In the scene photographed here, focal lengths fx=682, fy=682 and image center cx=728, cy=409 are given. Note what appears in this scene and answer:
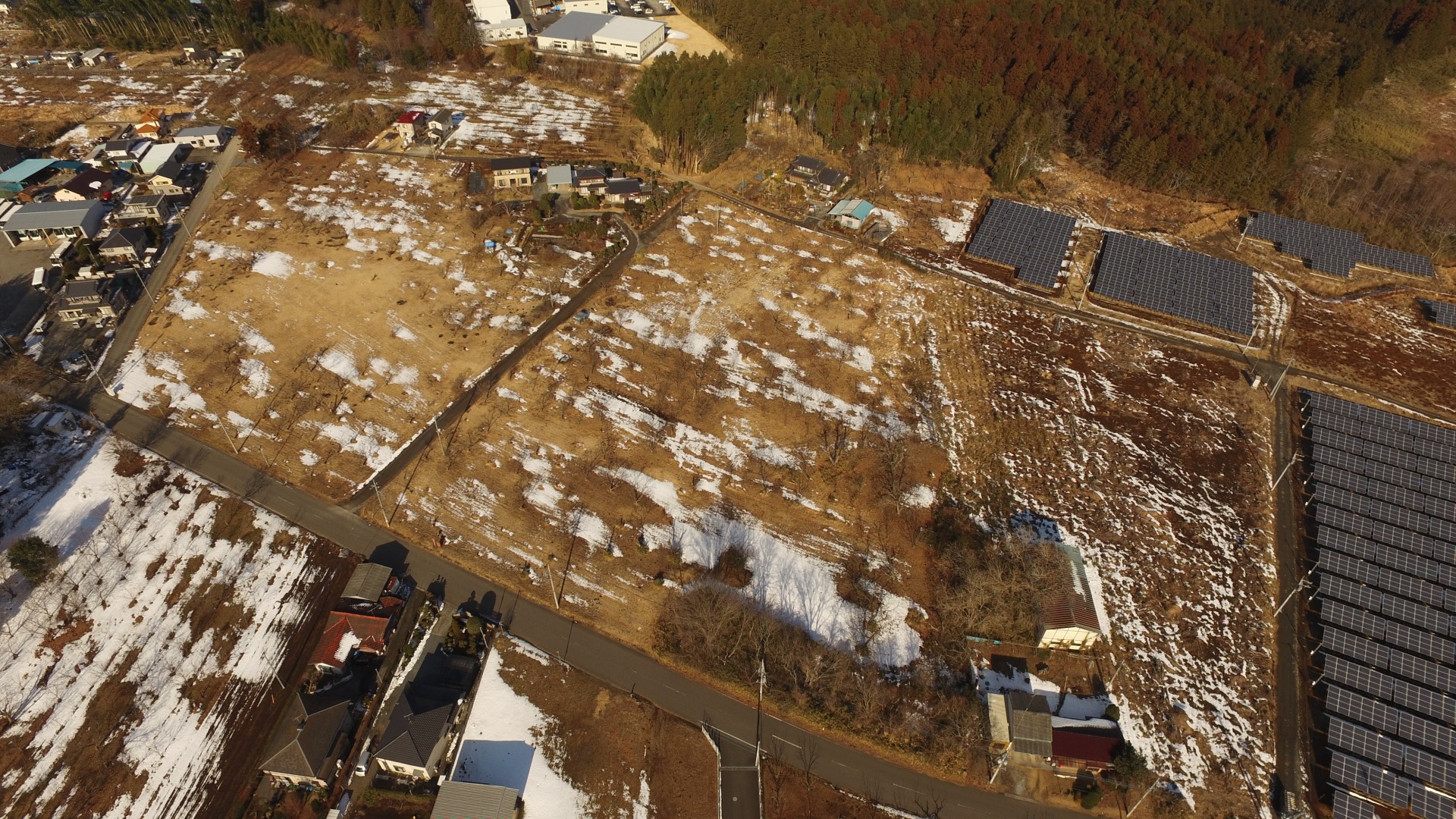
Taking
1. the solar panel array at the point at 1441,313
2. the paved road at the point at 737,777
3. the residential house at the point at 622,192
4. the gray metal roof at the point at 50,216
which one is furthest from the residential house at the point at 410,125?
the solar panel array at the point at 1441,313

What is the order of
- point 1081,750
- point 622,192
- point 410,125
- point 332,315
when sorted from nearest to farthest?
point 1081,750 < point 332,315 < point 622,192 < point 410,125

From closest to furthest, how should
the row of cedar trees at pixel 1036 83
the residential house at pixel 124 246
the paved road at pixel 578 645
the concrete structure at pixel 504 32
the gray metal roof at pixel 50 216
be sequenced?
the paved road at pixel 578 645
the residential house at pixel 124 246
the gray metal roof at pixel 50 216
the row of cedar trees at pixel 1036 83
the concrete structure at pixel 504 32

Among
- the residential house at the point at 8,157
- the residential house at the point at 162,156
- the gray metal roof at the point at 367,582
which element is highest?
the residential house at the point at 162,156

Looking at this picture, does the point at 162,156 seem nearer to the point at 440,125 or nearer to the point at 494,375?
the point at 440,125

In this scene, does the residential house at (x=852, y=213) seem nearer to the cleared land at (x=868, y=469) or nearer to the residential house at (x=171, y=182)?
the cleared land at (x=868, y=469)

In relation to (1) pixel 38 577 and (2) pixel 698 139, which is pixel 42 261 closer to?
(1) pixel 38 577

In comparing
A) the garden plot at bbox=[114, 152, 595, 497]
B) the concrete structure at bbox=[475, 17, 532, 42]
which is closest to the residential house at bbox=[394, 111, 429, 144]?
the garden plot at bbox=[114, 152, 595, 497]

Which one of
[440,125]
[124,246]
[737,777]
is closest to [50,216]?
[124,246]
